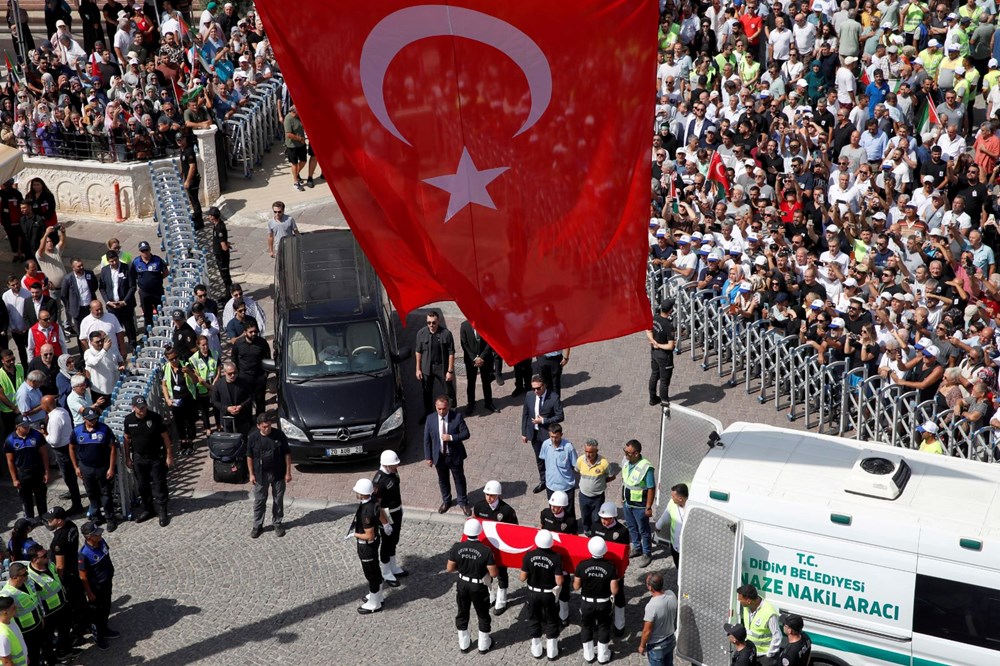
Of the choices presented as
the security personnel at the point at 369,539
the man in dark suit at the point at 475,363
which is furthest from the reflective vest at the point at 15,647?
the man in dark suit at the point at 475,363

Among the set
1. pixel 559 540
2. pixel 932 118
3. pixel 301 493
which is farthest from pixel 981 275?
pixel 301 493

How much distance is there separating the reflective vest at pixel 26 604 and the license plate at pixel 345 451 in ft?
15.7

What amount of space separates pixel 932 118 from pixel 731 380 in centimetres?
638

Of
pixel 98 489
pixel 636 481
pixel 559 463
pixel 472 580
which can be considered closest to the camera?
pixel 472 580

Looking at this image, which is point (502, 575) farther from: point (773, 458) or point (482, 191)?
point (482, 191)

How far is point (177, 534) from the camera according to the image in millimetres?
16500

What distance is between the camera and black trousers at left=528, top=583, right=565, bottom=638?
13.7 m

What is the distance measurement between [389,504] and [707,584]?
394 cm

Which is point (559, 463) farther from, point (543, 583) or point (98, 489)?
point (98, 489)

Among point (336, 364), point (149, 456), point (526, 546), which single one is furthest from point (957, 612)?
point (149, 456)

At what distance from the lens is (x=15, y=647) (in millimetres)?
12688

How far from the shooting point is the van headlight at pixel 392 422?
17.5 m

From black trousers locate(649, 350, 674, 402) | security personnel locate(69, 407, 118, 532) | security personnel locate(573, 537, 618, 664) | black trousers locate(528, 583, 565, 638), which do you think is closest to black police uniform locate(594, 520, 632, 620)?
security personnel locate(573, 537, 618, 664)

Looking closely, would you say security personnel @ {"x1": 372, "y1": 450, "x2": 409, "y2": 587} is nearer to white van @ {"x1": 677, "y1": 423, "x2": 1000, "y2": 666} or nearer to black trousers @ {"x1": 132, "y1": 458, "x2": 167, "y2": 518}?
black trousers @ {"x1": 132, "y1": 458, "x2": 167, "y2": 518}
